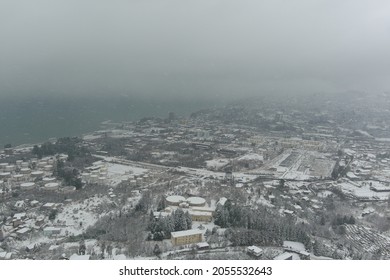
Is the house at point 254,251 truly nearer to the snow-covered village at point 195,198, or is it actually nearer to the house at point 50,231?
the snow-covered village at point 195,198

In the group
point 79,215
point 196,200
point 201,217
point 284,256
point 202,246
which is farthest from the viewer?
point 196,200

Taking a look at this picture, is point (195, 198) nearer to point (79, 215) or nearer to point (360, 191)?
point (79, 215)

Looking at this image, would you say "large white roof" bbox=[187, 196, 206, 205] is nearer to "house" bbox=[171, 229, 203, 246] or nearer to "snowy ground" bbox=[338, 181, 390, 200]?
"house" bbox=[171, 229, 203, 246]

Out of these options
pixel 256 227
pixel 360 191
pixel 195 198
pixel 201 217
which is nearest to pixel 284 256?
pixel 256 227

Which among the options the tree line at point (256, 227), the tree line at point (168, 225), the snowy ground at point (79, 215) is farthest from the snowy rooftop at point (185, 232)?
the snowy ground at point (79, 215)

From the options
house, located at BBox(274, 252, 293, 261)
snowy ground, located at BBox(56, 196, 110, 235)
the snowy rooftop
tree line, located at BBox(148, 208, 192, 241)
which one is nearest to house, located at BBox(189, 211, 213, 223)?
tree line, located at BBox(148, 208, 192, 241)
